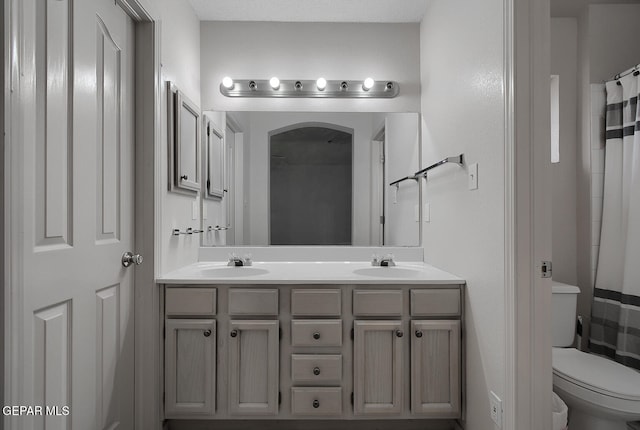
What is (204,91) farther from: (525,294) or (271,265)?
(525,294)

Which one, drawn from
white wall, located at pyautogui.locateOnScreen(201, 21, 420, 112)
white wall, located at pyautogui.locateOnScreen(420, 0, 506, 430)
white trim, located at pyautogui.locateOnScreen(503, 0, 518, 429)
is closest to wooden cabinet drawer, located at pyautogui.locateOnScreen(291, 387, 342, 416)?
white wall, located at pyautogui.locateOnScreen(420, 0, 506, 430)

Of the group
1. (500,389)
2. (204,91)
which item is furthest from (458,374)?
(204,91)

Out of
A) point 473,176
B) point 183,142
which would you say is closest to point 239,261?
point 183,142

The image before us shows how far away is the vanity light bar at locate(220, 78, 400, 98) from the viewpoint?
2445mm

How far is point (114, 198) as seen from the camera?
1519mm

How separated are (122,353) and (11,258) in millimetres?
824

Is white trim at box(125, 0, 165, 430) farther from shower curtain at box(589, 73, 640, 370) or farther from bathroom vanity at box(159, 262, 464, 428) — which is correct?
shower curtain at box(589, 73, 640, 370)

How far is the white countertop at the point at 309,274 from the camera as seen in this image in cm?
177

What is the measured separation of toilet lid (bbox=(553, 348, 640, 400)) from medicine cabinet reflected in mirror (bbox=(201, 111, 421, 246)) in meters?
1.04

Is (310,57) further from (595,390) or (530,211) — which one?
(595,390)

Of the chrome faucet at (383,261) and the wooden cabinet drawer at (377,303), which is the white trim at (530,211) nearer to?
the wooden cabinet drawer at (377,303)

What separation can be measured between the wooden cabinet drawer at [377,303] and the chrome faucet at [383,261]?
18.9 inches

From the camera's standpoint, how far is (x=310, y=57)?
8.15ft

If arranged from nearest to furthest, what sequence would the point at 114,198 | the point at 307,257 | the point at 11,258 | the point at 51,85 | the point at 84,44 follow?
the point at 11,258 → the point at 51,85 → the point at 84,44 → the point at 114,198 → the point at 307,257
